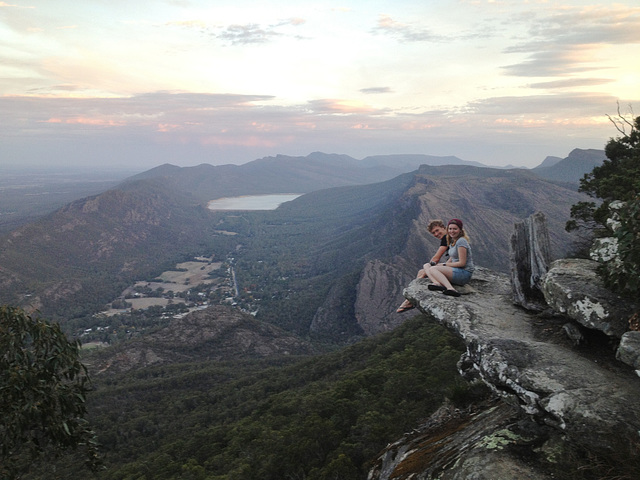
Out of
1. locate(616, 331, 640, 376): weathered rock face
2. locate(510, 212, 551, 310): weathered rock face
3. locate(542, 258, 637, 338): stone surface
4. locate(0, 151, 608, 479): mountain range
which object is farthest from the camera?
locate(0, 151, 608, 479): mountain range

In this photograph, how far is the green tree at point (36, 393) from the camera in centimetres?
759

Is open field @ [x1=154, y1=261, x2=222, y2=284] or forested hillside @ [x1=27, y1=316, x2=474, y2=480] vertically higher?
forested hillside @ [x1=27, y1=316, x2=474, y2=480]

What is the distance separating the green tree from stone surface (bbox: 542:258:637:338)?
11240mm

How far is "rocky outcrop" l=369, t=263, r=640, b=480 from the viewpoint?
6.07 metres

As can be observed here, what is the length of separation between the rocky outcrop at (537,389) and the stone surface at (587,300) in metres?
0.20

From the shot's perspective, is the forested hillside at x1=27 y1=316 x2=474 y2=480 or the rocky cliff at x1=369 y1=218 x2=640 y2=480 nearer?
the rocky cliff at x1=369 y1=218 x2=640 y2=480

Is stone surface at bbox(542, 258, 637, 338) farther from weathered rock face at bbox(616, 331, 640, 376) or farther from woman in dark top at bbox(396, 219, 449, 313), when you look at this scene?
woman in dark top at bbox(396, 219, 449, 313)

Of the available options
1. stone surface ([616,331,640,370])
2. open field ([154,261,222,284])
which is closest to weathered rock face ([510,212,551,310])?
stone surface ([616,331,640,370])

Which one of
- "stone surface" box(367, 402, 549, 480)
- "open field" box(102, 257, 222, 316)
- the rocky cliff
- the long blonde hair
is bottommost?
"open field" box(102, 257, 222, 316)

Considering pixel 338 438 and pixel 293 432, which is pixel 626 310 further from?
pixel 293 432

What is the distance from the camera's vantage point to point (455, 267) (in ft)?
38.3

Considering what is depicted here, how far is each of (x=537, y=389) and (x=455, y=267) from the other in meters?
5.15

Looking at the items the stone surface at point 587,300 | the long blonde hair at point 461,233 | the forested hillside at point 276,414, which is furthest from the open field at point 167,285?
the stone surface at point 587,300

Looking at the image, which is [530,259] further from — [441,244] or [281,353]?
[281,353]
